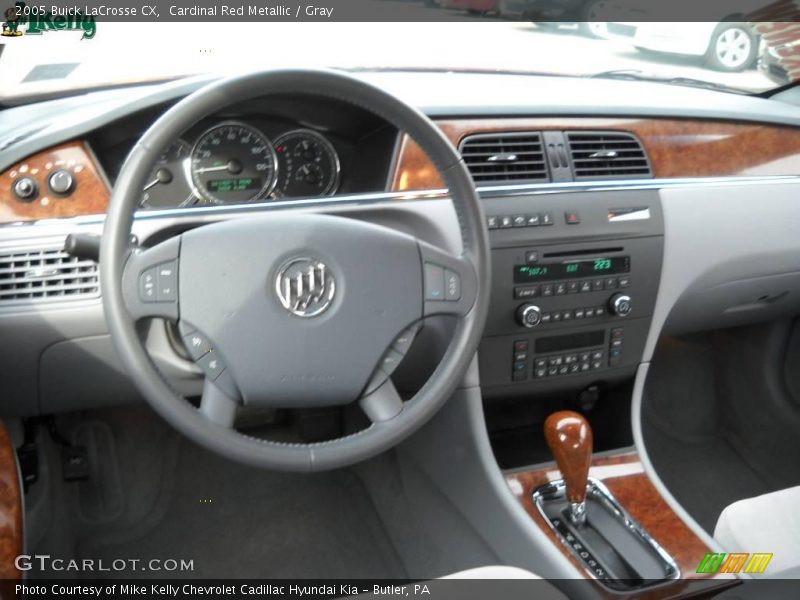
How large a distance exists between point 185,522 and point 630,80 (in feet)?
5.97

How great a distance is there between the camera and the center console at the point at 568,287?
185 cm

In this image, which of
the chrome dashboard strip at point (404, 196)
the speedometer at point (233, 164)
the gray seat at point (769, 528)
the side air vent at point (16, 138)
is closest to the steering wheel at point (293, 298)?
the chrome dashboard strip at point (404, 196)

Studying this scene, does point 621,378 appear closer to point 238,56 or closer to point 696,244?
point 696,244

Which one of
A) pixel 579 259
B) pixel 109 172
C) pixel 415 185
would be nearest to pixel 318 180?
pixel 415 185

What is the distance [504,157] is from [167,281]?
871 mm

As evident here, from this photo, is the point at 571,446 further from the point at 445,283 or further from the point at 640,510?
the point at 445,283

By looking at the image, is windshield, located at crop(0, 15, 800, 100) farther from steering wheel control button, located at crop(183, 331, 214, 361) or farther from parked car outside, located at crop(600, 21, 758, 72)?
steering wheel control button, located at crop(183, 331, 214, 361)

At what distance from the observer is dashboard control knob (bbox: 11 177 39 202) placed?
1634mm

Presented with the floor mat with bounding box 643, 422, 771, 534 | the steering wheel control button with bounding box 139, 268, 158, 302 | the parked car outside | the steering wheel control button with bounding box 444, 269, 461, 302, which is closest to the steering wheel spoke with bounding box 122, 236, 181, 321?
the steering wheel control button with bounding box 139, 268, 158, 302

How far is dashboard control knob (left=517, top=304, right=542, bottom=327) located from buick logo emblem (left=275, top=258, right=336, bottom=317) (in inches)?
23.9

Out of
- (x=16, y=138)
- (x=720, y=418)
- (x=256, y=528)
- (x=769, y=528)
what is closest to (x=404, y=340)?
(x=769, y=528)

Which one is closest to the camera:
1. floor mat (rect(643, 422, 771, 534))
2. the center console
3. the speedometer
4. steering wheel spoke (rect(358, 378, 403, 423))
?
steering wheel spoke (rect(358, 378, 403, 423))

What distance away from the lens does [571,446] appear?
1.74m

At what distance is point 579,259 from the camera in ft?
6.23
